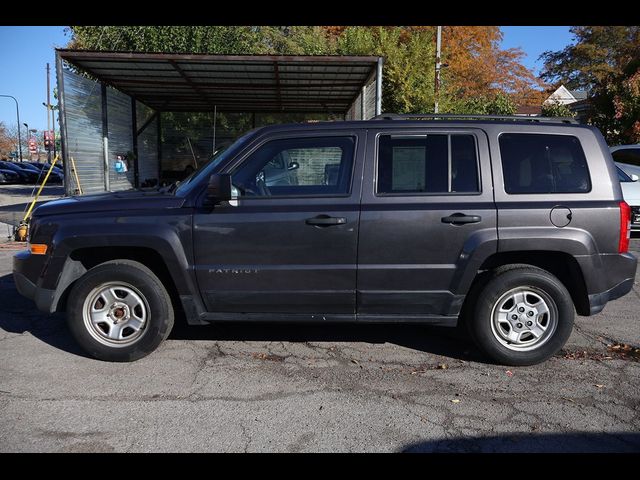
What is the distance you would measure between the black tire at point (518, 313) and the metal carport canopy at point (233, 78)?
6749 mm

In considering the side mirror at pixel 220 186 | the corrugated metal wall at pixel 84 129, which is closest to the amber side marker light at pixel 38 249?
the side mirror at pixel 220 186

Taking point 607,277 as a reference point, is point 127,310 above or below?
below

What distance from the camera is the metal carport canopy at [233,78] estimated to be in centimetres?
991

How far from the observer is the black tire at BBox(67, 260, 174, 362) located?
4125mm

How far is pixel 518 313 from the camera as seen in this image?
13.6 ft

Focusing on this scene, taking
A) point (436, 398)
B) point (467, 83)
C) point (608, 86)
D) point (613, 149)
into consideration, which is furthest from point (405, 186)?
point (467, 83)

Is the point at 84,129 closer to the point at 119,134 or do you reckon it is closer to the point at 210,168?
the point at 119,134

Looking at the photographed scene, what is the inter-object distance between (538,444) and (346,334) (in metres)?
2.19

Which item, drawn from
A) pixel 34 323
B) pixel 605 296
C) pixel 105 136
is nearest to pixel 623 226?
pixel 605 296

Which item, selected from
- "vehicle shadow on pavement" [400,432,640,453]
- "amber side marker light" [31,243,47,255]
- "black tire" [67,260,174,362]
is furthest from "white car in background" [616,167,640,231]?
"amber side marker light" [31,243,47,255]

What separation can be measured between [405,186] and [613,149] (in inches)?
360

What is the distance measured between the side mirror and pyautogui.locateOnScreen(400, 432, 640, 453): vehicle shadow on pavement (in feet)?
7.12
